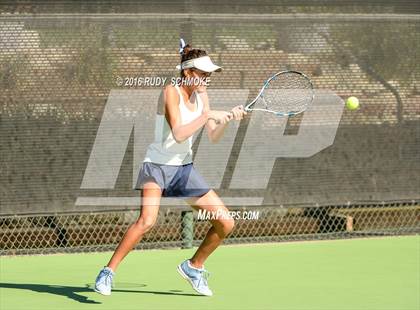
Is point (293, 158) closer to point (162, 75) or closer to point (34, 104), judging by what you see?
point (162, 75)

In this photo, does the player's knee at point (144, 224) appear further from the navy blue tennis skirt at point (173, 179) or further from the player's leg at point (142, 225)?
the navy blue tennis skirt at point (173, 179)

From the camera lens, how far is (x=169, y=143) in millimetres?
7094

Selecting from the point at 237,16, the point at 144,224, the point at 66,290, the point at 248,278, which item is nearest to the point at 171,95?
the point at 144,224

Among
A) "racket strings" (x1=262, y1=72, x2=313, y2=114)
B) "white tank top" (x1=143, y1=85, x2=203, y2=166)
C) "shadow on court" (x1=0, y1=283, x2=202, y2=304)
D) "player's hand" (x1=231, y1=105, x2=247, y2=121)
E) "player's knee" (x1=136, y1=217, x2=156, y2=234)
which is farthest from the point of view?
"racket strings" (x1=262, y1=72, x2=313, y2=114)

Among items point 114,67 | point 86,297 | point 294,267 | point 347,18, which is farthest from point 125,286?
point 347,18

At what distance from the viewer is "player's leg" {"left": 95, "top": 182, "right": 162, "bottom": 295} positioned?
6859 mm

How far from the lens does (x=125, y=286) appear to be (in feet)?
25.7

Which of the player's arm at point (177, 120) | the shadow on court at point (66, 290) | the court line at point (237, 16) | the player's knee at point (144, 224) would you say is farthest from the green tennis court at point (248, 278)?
the court line at point (237, 16)

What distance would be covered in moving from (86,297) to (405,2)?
4.67 metres

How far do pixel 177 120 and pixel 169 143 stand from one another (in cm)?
25

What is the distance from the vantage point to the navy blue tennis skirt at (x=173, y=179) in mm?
7078

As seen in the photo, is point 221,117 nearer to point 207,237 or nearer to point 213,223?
point 213,223

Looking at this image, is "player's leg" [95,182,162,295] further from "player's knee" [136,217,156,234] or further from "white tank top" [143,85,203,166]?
"white tank top" [143,85,203,166]

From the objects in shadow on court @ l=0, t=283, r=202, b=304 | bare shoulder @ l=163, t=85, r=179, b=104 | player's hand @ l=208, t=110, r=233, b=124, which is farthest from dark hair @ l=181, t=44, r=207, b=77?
shadow on court @ l=0, t=283, r=202, b=304
